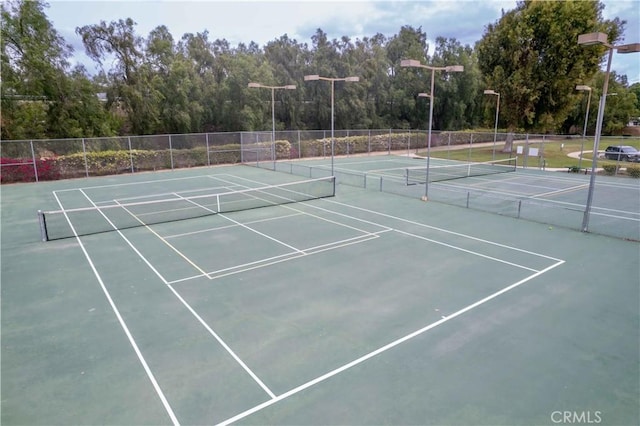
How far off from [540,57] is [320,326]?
37.3 meters

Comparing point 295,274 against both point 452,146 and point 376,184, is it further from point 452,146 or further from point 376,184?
point 452,146

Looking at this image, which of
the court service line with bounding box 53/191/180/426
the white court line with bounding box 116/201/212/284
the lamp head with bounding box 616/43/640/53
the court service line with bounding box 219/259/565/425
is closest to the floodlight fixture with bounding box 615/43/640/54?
the lamp head with bounding box 616/43/640/53

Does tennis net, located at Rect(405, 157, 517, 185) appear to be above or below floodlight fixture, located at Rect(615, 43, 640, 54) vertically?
below

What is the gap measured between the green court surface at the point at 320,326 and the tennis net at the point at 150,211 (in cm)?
54

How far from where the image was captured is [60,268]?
10250mm

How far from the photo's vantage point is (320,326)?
7434 mm

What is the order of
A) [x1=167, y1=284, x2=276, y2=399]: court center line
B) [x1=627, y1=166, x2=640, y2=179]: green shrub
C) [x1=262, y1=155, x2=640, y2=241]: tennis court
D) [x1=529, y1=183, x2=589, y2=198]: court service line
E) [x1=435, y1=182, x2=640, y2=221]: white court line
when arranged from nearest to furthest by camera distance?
[x1=167, y1=284, x2=276, y2=399]: court center line, [x1=262, y1=155, x2=640, y2=241]: tennis court, [x1=435, y1=182, x2=640, y2=221]: white court line, [x1=529, y1=183, x2=589, y2=198]: court service line, [x1=627, y1=166, x2=640, y2=179]: green shrub

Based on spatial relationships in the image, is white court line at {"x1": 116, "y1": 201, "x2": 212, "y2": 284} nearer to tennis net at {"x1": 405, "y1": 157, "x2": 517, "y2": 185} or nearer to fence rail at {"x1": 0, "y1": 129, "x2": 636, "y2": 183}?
fence rail at {"x1": 0, "y1": 129, "x2": 636, "y2": 183}

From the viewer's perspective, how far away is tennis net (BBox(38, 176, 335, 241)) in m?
13.5

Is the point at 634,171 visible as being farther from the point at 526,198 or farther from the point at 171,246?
the point at 171,246

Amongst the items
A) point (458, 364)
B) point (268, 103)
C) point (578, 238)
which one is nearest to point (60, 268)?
point (458, 364)

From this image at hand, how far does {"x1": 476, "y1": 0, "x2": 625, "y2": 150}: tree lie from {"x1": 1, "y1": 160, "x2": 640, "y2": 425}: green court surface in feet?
88.7

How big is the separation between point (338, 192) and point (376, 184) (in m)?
3.22

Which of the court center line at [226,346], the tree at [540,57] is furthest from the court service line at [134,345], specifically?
the tree at [540,57]
